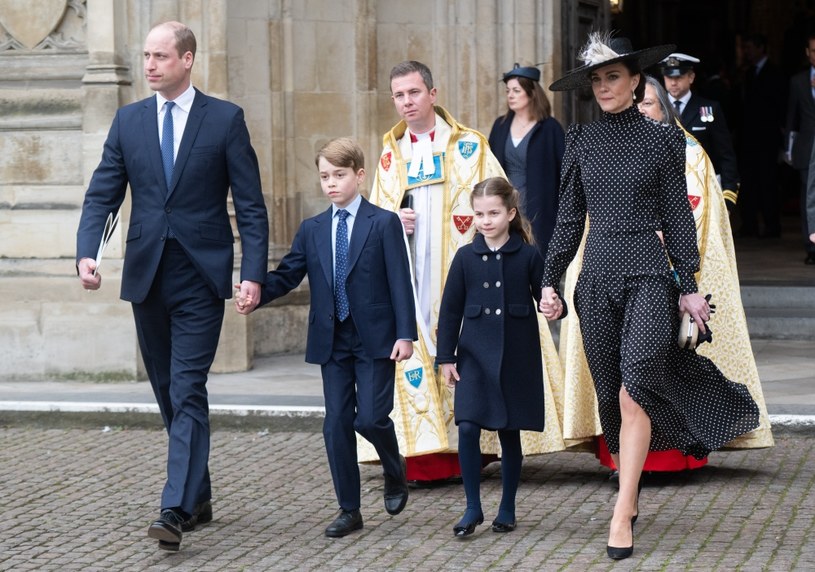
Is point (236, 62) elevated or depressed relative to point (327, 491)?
elevated

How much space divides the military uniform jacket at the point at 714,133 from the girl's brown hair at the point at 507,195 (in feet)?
10.7

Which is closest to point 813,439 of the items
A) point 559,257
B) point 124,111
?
point 559,257

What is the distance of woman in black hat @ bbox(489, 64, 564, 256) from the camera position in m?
8.77

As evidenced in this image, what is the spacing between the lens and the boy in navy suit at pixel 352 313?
636cm

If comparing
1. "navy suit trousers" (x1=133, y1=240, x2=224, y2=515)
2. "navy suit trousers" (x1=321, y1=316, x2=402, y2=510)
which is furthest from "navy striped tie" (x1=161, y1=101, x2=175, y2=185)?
"navy suit trousers" (x1=321, y1=316, x2=402, y2=510)

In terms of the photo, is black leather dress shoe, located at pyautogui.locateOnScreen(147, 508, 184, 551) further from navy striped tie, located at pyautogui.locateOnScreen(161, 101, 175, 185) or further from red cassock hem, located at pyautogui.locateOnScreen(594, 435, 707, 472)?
red cassock hem, located at pyautogui.locateOnScreen(594, 435, 707, 472)

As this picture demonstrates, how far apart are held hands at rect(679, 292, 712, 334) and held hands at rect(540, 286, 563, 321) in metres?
0.46

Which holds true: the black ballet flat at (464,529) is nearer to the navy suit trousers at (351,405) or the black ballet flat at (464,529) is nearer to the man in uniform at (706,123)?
the navy suit trousers at (351,405)

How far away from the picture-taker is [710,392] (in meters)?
6.35

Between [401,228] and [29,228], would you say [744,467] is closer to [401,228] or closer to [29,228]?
[401,228]

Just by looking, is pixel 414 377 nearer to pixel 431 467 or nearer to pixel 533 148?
pixel 431 467

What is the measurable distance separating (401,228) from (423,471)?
131 centimetres

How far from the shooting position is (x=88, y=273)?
20.4 ft

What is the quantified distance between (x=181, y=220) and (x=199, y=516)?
1.19 meters
